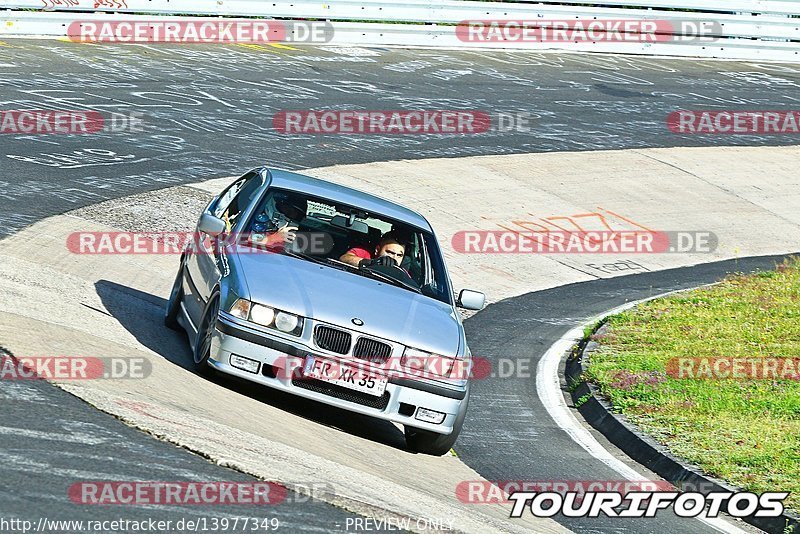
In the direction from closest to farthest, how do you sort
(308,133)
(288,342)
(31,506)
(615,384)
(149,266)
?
(31,506)
(288,342)
(615,384)
(149,266)
(308,133)

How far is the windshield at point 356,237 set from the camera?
29.9 feet

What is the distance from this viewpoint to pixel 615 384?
1086 centimetres

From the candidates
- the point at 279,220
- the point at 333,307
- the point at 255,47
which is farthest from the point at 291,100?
the point at 333,307

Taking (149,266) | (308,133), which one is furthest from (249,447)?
(308,133)

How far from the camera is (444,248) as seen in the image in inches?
635

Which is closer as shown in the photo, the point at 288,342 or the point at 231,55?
the point at 288,342

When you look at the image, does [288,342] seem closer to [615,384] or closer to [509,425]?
[509,425]

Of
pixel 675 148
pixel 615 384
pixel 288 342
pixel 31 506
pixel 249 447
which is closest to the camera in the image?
pixel 31 506

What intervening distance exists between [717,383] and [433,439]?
12.3 feet

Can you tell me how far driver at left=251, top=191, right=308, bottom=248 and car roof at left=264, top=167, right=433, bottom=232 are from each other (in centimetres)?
11

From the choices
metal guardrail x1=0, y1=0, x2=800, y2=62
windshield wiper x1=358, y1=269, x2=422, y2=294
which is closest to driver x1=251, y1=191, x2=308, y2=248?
windshield wiper x1=358, y1=269, x2=422, y2=294

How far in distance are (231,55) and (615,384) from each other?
14.9 metres

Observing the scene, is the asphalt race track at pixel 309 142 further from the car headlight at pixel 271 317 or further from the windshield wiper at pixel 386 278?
the car headlight at pixel 271 317

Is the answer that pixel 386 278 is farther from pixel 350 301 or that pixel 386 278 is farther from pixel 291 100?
pixel 291 100
